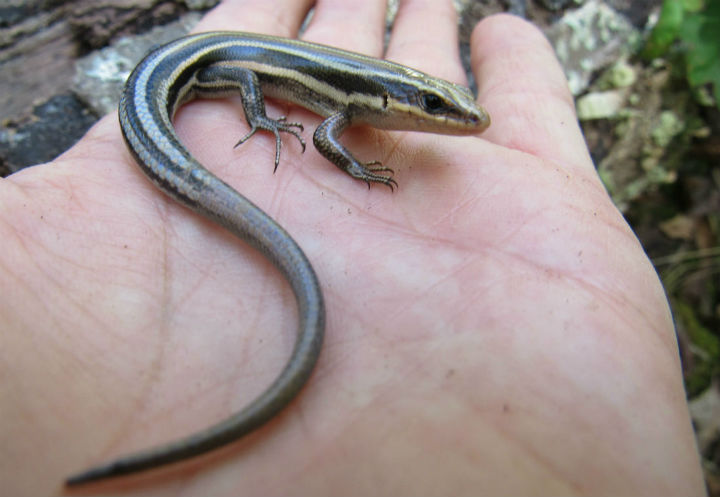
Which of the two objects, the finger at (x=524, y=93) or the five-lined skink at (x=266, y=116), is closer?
the five-lined skink at (x=266, y=116)

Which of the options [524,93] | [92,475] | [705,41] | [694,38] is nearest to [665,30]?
[694,38]

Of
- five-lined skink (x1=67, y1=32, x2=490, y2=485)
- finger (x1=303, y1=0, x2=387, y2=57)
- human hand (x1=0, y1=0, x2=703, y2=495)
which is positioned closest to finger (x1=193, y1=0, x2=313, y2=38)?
finger (x1=303, y1=0, x2=387, y2=57)

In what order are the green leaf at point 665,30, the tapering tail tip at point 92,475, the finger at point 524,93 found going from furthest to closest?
the green leaf at point 665,30 → the finger at point 524,93 → the tapering tail tip at point 92,475

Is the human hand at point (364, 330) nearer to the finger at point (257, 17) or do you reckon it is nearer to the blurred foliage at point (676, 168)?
the finger at point (257, 17)

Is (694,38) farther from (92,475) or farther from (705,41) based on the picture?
(92,475)

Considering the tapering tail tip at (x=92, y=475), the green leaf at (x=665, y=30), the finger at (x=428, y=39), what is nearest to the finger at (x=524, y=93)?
the finger at (x=428, y=39)

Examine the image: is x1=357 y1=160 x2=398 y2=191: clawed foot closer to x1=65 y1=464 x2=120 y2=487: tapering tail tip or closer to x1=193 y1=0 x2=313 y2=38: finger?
x1=65 y1=464 x2=120 y2=487: tapering tail tip

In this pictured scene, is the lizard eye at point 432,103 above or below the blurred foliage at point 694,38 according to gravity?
below
